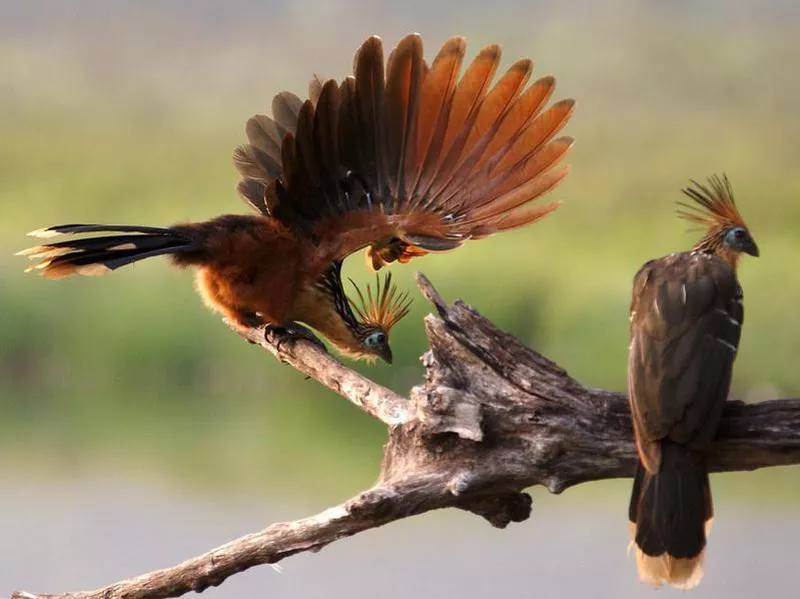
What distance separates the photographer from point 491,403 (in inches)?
60.1

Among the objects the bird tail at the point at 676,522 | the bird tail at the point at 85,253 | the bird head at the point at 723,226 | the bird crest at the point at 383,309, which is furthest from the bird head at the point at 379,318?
the bird tail at the point at 676,522

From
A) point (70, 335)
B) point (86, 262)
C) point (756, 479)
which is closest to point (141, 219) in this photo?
point (70, 335)

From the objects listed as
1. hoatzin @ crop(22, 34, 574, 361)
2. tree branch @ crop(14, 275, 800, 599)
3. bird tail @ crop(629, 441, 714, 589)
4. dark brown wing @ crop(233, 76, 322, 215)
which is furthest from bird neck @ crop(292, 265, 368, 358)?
bird tail @ crop(629, 441, 714, 589)

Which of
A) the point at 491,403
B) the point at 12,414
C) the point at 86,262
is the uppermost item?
the point at 12,414

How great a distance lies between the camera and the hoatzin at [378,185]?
1.83m

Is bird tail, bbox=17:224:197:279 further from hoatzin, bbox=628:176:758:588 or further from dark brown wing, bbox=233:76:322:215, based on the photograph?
hoatzin, bbox=628:176:758:588

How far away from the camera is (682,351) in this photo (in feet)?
4.63

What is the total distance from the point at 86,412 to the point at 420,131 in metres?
2.65

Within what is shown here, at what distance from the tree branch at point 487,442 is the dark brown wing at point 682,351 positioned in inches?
3.4

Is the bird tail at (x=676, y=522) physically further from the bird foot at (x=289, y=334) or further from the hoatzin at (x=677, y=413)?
the bird foot at (x=289, y=334)

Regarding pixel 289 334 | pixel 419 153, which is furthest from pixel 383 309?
pixel 419 153

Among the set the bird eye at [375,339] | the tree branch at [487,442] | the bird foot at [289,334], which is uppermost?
the bird foot at [289,334]

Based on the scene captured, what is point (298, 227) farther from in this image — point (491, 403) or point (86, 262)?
point (491, 403)

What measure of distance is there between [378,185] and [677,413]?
0.74 meters
